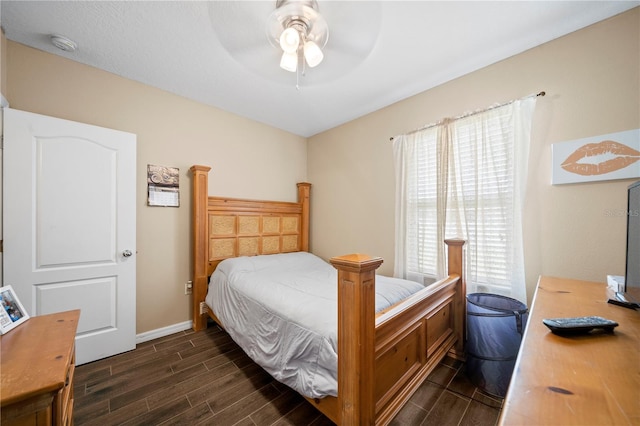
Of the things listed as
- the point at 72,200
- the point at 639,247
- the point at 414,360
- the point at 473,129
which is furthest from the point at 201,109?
the point at 639,247

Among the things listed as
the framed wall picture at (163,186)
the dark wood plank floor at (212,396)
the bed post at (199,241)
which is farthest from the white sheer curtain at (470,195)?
the framed wall picture at (163,186)

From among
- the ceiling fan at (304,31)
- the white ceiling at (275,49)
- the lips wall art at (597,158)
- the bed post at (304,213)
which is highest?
the white ceiling at (275,49)

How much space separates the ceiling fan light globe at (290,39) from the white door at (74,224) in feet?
5.93


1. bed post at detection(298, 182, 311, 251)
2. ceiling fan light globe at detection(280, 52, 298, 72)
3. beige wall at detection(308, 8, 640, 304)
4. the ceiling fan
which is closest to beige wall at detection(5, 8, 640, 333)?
beige wall at detection(308, 8, 640, 304)

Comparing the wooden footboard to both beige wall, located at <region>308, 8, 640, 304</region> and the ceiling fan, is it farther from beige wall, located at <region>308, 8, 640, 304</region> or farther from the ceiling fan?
the ceiling fan

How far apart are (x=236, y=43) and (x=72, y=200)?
6.11ft

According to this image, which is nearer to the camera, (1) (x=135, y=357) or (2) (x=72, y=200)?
(2) (x=72, y=200)

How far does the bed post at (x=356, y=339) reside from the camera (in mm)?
1068

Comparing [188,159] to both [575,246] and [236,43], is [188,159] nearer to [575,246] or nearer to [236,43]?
[236,43]

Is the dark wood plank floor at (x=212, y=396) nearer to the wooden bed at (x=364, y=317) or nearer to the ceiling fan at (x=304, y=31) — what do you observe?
the wooden bed at (x=364, y=317)

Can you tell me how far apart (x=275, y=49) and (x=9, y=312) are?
2.09m

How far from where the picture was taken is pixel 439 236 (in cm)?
232

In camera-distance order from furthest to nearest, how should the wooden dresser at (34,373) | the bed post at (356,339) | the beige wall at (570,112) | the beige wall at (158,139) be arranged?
the beige wall at (158,139)
the beige wall at (570,112)
the bed post at (356,339)
the wooden dresser at (34,373)

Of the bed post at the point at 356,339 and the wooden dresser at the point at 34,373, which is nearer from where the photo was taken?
the wooden dresser at the point at 34,373
